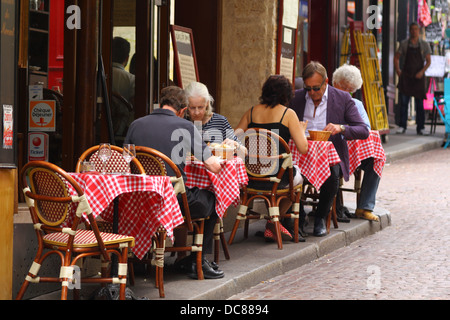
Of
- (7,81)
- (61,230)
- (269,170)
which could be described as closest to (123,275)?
(61,230)

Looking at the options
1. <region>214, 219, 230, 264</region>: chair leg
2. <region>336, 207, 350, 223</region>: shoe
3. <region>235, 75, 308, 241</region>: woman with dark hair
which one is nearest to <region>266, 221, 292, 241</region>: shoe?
<region>235, 75, 308, 241</region>: woman with dark hair

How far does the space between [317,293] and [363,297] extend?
0.34 metres

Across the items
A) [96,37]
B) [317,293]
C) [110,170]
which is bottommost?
[317,293]

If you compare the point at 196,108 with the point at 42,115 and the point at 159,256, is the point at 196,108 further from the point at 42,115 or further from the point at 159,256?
the point at 42,115

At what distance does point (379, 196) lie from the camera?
11188mm

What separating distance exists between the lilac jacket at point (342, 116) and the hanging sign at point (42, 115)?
2.37m

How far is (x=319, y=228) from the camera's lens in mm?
7926

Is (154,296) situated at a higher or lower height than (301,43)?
lower

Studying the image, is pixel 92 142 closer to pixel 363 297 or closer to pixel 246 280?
pixel 246 280

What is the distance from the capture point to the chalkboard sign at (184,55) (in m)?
8.75

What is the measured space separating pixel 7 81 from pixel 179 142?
134 centimetres

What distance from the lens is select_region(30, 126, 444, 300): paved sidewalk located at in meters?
5.68
